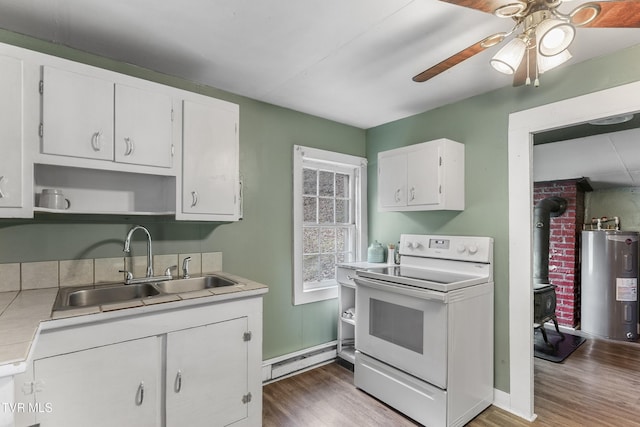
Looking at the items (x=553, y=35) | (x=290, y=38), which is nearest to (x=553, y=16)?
(x=553, y=35)

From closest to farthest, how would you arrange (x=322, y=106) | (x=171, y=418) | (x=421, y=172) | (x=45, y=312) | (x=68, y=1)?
(x=45, y=312) → (x=68, y=1) → (x=171, y=418) → (x=421, y=172) → (x=322, y=106)

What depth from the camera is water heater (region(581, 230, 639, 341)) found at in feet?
12.4

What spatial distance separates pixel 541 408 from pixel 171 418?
251 cm

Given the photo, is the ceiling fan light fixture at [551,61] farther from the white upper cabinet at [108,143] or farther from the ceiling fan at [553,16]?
the white upper cabinet at [108,143]

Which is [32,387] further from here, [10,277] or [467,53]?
[467,53]

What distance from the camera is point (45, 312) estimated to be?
140 centimetres

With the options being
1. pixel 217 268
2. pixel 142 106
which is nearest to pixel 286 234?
pixel 217 268

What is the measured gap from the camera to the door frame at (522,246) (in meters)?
2.22

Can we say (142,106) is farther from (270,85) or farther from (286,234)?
(286,234)

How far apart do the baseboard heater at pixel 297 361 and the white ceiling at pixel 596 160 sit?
3.36 m

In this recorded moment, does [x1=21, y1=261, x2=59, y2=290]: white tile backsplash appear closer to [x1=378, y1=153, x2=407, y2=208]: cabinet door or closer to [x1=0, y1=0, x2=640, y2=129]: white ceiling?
[x1=0, y1=0, x2=640, y2=129]: white ceiling

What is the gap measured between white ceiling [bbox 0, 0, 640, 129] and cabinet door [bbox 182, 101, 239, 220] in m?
0.33

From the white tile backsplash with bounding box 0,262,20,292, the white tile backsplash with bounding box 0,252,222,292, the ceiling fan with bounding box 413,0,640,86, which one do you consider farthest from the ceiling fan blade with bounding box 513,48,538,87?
the white tile backsplash with bounding box 0,262,20,292

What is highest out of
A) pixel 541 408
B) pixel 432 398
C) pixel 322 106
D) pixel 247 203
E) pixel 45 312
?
pixel 322 106
